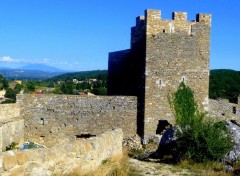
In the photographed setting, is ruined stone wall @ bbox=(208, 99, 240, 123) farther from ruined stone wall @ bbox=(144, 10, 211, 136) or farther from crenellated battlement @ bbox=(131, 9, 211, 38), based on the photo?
crenellated battlement @ bbox=(131, 9, 211, 38)

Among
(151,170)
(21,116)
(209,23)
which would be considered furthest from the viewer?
(209,23)

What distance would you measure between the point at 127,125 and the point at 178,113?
8.05ft

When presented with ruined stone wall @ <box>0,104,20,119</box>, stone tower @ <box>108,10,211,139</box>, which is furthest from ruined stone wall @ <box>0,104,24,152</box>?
stone tower @ <box>108,10,211,139</box>

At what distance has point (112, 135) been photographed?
9984 millimetres

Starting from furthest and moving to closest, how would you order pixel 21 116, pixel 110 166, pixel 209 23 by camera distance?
1. pixel 209 23
2. pixel 21 116
3. pixel 110 166

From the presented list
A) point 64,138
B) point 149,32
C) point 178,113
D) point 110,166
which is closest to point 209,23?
point 149,32

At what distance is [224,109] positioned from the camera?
23375 mm

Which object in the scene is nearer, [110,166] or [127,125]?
[110,166]

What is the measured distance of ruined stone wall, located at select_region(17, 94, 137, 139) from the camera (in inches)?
785

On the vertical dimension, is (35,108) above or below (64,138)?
above

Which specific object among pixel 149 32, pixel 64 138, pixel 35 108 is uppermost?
pixel 149 32

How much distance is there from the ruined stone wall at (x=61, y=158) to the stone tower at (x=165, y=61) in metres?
10.7

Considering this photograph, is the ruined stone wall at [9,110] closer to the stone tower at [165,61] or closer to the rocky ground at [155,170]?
the stone tower at [165,61]

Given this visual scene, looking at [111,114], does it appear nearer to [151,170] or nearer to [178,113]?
[178,113]
